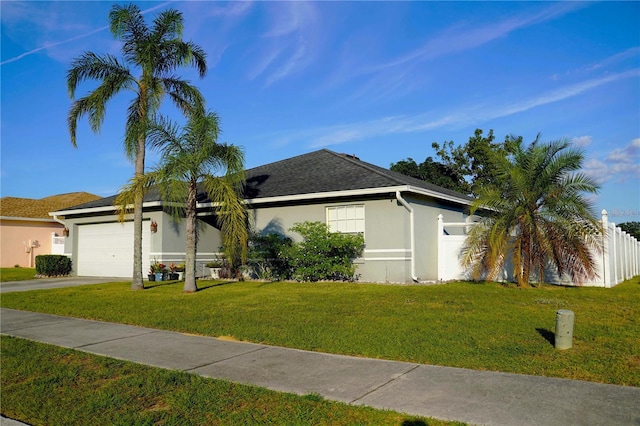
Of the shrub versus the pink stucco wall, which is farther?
the pink stucco wall

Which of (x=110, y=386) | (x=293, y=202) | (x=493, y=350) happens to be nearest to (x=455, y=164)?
(x=293, y=202)

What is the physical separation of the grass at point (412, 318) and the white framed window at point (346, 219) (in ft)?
7.10

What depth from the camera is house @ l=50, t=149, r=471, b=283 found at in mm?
15852

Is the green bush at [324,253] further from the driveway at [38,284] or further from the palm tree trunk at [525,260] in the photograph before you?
the driveway at [38,284]

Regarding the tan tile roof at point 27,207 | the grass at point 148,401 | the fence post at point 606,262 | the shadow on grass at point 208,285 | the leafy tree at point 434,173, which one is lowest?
the grass at point 148,401

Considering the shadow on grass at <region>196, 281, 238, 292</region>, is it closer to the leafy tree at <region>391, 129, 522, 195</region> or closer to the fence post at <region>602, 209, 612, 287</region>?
the fence post at <region>602, 209, 612, 287</region>

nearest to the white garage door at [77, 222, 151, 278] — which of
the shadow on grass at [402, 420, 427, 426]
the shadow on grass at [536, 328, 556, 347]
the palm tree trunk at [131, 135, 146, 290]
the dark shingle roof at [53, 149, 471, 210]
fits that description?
the dark shingle roof at [53, 149, 471, 210]

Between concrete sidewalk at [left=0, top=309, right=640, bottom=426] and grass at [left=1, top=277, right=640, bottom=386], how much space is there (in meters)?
0.45

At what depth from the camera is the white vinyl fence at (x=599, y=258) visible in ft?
47.1

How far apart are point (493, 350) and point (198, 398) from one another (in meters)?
4.01

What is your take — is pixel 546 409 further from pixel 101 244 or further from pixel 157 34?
pixel 101 244

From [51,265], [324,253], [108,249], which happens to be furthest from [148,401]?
[51,265]

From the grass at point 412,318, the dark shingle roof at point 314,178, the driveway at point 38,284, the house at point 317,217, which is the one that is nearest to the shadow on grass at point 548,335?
the grass at point 412,318

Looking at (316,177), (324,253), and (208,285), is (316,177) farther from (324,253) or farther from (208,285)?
(208,285)
